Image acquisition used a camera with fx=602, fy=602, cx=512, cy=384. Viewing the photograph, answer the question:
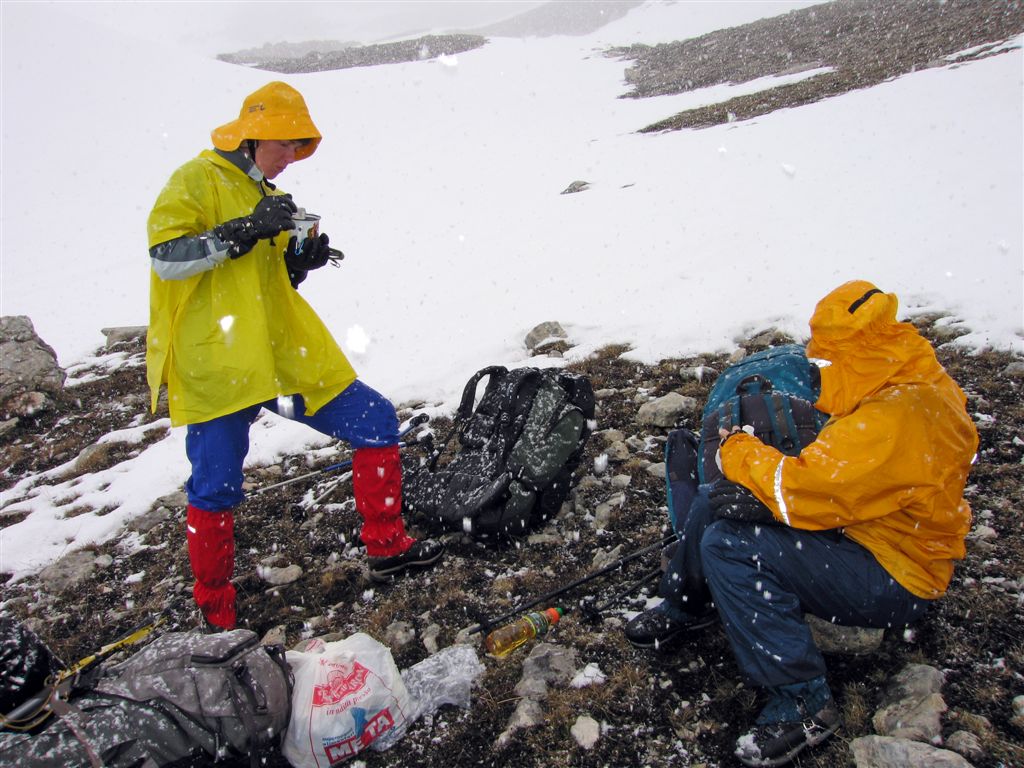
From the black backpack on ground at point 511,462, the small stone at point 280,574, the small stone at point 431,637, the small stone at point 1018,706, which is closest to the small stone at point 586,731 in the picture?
the small stone at point 431,637

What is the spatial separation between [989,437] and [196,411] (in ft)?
17.2

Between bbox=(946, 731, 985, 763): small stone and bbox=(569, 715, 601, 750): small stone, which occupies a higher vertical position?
bbox=(946, 731, 985, 763): small stone

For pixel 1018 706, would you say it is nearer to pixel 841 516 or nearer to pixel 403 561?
pixel 841 516

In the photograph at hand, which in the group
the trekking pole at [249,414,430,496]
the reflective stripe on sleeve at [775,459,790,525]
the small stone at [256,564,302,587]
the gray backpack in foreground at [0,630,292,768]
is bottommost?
the small stone at [256,564,302,587]

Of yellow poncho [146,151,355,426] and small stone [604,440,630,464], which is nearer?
yellow poncho [146,151,355,426]

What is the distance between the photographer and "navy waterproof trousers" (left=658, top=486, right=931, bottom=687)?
8.25ft

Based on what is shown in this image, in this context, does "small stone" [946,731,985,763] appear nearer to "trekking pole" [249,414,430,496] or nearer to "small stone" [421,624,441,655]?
"small stone" [421,624,441,655]

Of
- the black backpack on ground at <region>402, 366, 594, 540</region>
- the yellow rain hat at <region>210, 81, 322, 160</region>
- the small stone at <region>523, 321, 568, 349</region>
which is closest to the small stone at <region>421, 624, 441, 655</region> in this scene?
the black backpack on ground at <region>402, 366, 594, 540</region>

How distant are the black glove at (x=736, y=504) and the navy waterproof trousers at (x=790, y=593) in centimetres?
6

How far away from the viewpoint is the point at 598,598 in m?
3.56

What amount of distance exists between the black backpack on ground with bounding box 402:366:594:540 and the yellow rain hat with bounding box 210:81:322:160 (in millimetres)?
2220

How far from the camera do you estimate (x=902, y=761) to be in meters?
2.18

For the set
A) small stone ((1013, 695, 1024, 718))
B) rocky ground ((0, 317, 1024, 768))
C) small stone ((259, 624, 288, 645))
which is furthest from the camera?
small stone ((259, 624, 288, 645))

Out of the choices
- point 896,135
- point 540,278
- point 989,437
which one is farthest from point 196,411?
point 896,135
